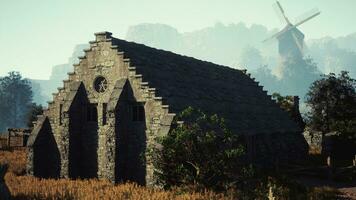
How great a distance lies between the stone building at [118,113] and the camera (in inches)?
1013

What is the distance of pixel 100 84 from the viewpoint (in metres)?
28.3

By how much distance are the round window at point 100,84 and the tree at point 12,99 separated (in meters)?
104

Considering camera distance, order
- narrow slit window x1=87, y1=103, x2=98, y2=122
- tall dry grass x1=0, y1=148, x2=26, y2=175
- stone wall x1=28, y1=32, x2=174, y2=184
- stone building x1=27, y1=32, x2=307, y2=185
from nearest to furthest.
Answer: stone wall x1=28, y1=32, x2=174, y2=184 < stone building x1=27, y1=32, x2=307, y2=185 < narrow slit window x1=87, y1=103, x2=98, y2=122 < tall dry grass x1=0, y1=148, x2=26, y2=175

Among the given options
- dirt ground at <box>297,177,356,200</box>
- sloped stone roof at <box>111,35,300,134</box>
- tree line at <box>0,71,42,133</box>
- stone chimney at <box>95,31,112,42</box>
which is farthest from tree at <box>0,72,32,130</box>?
dirt ground at <box>297,177,356,200</box>

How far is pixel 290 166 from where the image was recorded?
3288cm

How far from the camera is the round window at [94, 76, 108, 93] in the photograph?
91.8 feet

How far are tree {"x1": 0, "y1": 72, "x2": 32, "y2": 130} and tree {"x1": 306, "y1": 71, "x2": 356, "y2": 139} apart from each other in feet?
316

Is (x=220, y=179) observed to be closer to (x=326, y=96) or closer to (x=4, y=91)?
(x=326, y=96)

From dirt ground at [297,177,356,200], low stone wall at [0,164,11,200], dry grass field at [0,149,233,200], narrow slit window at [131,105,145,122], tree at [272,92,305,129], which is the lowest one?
dirt ground at [297,177,356,200]

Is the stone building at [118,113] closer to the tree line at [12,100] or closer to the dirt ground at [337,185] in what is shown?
the dirt ground at [337,185]

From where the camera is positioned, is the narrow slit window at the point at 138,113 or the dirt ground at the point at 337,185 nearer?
the dirt ground at the point at 337,185

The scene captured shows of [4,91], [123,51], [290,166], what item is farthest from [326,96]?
[4,91]

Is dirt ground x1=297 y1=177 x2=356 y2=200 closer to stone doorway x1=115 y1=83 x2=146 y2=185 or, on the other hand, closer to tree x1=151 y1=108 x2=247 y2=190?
tree x1=151 y1=108 x2=247 y2=190

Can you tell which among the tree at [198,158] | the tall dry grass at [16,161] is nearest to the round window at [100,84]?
the tree at [198,158]
